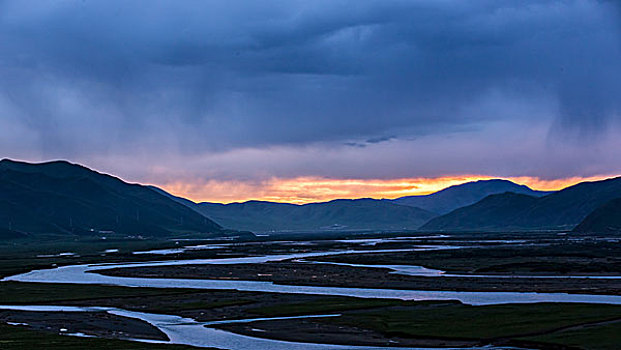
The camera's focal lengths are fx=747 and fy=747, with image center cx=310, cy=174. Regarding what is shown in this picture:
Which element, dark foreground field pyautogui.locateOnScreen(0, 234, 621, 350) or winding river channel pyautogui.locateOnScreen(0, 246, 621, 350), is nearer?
dark foreground field pyautogui.locateOnScreen(0, 234, 621, 350)

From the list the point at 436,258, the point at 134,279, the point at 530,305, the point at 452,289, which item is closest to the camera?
the point at 530,305

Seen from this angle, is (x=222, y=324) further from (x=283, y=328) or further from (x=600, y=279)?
(x=600, y=279)

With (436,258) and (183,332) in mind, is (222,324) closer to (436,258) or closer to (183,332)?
(183,332)

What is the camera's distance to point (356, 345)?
53.0 meters

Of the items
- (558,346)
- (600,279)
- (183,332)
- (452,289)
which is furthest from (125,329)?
(600,279)

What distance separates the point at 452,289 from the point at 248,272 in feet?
138

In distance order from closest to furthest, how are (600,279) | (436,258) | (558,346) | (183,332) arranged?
(558,346) < (183,332) < (600,279) < (436,258)

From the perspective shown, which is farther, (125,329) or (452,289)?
(452,289)

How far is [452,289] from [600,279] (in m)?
21.2

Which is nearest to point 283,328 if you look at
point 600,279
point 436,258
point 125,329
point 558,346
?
point 125,329

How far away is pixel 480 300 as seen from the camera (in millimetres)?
74750

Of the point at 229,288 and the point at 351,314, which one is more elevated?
the point at 229,288

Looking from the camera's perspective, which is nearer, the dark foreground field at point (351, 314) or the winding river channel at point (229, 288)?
the dark foreground field at point (351, 314)

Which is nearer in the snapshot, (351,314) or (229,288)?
(351,314)
